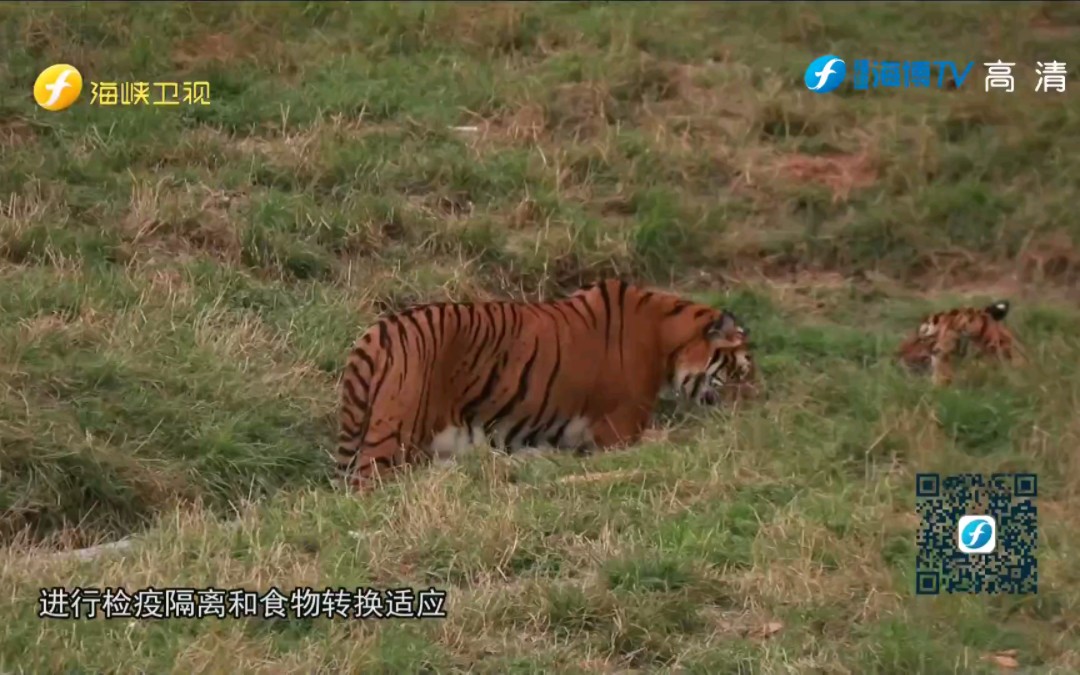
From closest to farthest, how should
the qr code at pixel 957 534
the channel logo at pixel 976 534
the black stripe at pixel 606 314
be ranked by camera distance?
1. the qr code at pixel 957 534
2. the channel logo at pixel 976 534
3. the black stripe at pixel 606 314

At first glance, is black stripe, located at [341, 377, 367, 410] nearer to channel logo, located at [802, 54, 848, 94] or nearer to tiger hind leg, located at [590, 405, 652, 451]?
tiger hind leg, located at [590, 405, 652, 451]

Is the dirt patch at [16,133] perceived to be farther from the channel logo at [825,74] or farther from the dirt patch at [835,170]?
the channel logo at [825,74]

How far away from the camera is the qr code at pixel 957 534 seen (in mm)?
4270

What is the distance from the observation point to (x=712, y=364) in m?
6.22

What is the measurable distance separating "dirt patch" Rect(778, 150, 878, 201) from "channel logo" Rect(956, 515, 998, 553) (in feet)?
11.5

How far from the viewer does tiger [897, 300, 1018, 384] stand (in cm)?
632

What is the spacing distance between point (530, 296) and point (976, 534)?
2.93 meters

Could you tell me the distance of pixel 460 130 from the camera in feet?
26.4

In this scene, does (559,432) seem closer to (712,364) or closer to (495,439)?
(495,439)

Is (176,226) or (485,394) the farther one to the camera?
(176,226)

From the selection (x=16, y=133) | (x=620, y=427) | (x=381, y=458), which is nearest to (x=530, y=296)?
(x=620, y=427)

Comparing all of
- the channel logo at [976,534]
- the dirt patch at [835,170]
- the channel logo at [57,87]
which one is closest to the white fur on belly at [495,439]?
the channel logo at [976,534]

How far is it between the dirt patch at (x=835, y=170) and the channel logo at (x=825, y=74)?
2.29ft

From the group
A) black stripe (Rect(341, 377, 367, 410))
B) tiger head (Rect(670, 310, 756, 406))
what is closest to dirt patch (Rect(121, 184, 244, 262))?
black stripe (Rect(341, 377, 367, 410))
